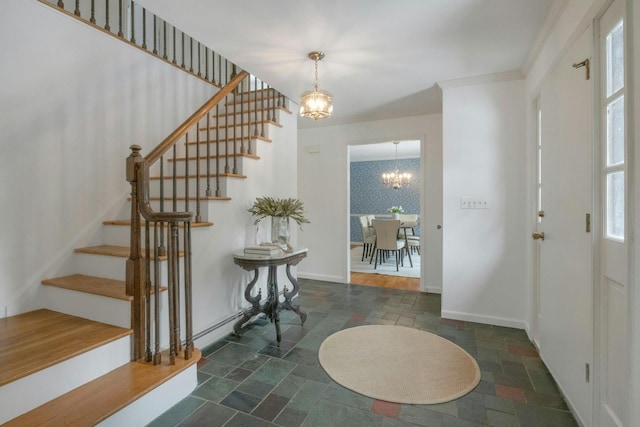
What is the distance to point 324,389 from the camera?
1868 millimetres

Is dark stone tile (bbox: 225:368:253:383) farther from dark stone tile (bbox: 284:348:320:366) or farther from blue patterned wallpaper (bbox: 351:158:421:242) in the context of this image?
blue patterned wallpaper (bbox: 351:158:421:242)

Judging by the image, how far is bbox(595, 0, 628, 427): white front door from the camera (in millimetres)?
1229

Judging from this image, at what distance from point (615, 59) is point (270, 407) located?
242 centimetres

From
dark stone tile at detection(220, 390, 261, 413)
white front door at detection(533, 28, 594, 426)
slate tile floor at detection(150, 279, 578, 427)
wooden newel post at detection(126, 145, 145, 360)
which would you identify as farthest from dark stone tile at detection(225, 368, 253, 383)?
white front door at detection(533, 28, 594, 426)

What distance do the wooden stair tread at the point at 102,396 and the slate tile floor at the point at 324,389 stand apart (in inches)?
8.3

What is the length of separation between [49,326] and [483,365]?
287 centimetres

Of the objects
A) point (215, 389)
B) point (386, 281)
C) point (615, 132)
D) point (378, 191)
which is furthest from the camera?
point (378, 191)

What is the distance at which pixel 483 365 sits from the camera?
7.03 feet

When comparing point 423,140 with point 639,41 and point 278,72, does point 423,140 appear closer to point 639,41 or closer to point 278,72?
point 278,72

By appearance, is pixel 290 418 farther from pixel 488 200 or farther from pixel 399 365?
pixel 488 200

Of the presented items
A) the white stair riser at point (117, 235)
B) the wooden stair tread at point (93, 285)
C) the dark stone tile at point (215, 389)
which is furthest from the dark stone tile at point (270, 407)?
the white stair riser at point (117, 235)

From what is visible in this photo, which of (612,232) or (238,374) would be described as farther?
(238,374)

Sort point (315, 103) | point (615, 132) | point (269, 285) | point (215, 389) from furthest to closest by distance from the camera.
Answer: point (269, 285) → point (315, 103) → point (215, 389) → point (615, 132)

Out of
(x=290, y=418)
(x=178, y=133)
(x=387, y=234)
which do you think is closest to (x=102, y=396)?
(x=290, y=418)
